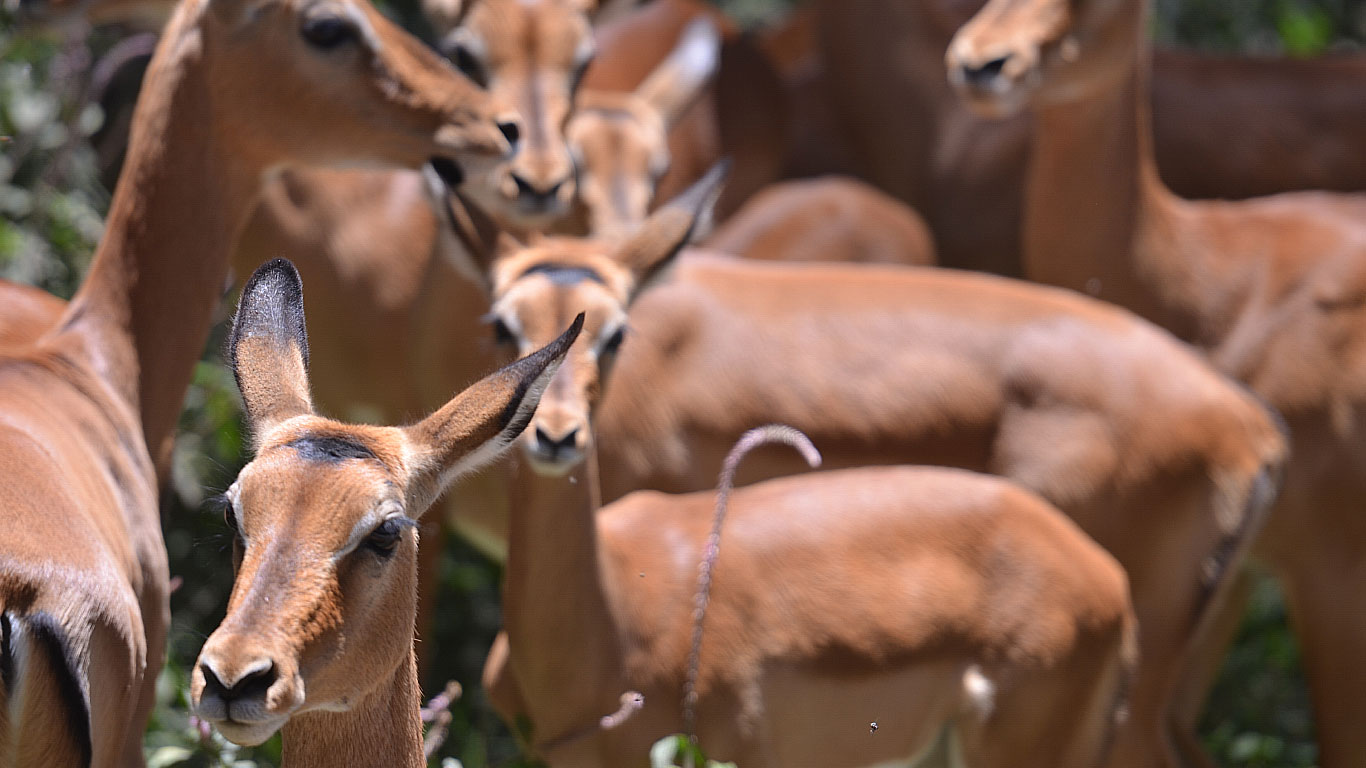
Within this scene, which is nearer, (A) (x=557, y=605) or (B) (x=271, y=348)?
(B) (x=271, y=348)

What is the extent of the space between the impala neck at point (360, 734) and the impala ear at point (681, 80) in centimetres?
379

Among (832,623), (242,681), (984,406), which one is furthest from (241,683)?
(984,406)

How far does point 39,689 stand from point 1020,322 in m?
3.10

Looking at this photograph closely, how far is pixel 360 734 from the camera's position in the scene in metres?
2.69

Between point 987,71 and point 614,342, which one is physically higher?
point 614,342

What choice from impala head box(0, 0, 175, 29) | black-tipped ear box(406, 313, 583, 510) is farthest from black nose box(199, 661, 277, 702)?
impala head box(0, 0, 175, 29)

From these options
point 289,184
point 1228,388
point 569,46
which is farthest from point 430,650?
point 1228,388

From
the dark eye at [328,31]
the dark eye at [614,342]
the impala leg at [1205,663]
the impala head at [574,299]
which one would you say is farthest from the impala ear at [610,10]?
the impala leg at [1205,663]

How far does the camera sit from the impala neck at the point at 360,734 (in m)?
2.67

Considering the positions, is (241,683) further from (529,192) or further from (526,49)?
(526,49)

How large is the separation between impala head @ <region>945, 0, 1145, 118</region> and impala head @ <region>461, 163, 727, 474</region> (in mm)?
1209

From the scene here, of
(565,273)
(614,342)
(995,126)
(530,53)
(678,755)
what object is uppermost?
(565,273)

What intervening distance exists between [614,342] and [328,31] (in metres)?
0.97

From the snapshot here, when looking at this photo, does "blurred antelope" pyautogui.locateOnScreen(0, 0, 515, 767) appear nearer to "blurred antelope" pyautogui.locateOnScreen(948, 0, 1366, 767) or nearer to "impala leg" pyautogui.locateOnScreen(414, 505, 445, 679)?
"impala leg" pyautogui.locateOnScreen(414, 505, 445, 679)
